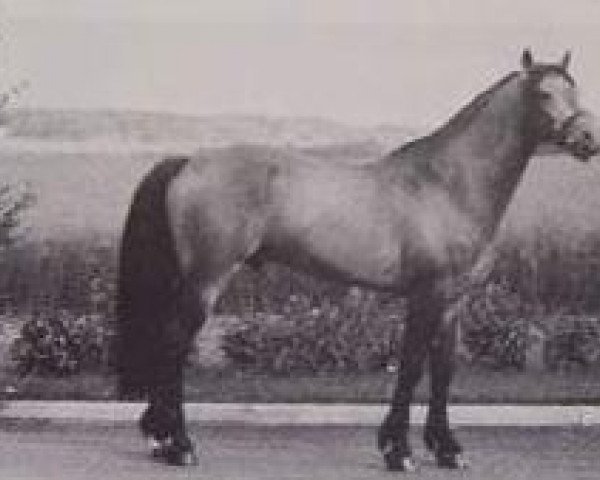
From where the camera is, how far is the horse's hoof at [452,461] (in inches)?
132

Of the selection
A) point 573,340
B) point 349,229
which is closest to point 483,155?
point 349,229

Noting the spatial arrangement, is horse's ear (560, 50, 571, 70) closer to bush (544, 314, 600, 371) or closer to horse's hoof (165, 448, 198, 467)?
bush (544, 314, 600, 371)

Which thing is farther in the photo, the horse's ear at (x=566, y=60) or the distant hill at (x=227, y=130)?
the distant hill at (x=227, y=130)

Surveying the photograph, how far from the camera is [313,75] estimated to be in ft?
11.3

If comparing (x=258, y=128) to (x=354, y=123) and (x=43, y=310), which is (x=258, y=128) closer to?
(x=354, y=123)

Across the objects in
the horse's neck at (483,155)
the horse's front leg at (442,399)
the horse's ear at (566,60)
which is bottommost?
the horse's front leg at (442,399)

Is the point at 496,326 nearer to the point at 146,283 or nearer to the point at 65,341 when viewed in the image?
the point at 146,283

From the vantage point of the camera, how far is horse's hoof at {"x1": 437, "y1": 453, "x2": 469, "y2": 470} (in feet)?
11.0

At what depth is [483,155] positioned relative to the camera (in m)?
3.42

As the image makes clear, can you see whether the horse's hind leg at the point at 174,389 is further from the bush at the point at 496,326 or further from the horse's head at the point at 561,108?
the horse's head at the point at 561,108

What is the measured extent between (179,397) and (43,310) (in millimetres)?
371

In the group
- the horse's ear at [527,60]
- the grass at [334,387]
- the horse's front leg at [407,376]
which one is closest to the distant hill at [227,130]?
the horse's ear at [527,60]

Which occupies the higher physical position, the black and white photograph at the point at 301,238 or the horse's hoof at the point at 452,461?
the black and white photograph at the point at 301,238

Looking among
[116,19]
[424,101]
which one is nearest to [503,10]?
[424,101]
